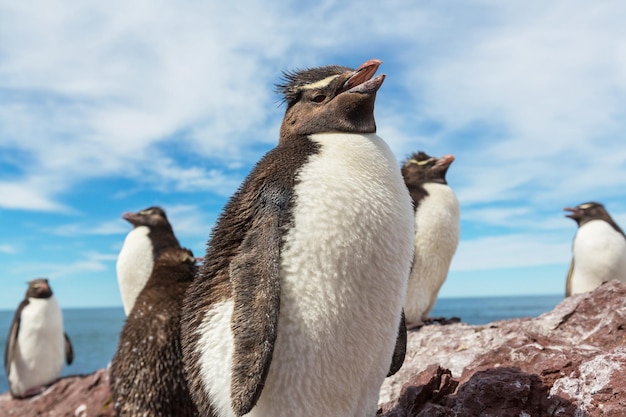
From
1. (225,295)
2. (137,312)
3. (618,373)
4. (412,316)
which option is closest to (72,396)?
(137,312)

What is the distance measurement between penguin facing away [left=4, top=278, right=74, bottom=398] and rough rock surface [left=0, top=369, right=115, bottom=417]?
0.36 metres

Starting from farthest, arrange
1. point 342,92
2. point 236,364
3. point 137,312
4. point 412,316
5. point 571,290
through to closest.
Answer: point 571,290 < point 412,316 < point 137,312 < point 342,92 < point 236,364

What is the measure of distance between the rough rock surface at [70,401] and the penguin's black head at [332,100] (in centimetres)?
552

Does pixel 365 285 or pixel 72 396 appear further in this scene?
pixel 72 396

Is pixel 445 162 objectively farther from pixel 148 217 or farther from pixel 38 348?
pixel 38 348

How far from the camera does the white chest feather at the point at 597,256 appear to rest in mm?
9664

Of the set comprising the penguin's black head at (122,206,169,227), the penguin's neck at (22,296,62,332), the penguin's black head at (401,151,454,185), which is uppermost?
the penguin's black head at (401,151,454,185)

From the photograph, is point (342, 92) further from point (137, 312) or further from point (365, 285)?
point (137, 312)

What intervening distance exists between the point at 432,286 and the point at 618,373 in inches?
157

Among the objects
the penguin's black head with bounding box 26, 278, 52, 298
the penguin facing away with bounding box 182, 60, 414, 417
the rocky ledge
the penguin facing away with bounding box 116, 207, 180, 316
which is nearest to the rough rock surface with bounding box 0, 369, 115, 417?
the penguin facing away with bounding box 116, 207, 180, 316

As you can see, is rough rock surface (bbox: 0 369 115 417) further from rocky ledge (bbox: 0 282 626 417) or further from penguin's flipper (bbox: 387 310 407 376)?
penguin's flipper (bbox: 387 310 407 376)

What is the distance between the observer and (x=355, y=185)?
315 centimetres

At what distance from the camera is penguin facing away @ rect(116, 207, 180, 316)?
855 cm

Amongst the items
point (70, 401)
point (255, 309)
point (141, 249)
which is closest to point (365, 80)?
point (255, 309)
